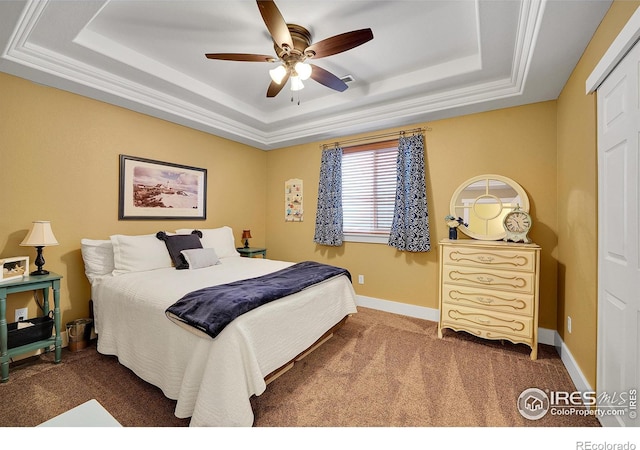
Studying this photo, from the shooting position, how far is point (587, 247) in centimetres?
196

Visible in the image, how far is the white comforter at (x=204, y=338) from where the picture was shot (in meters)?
1.56

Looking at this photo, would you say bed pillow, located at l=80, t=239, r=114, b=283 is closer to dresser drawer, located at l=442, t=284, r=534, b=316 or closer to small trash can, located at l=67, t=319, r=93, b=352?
small trash can, located at l=67, t=319, r=93, b=352

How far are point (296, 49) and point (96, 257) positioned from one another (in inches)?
104

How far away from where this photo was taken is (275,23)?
1.76 m

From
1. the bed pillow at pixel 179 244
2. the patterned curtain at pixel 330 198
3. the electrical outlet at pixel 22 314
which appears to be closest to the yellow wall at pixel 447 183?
the patterned curtain at pixel 330 198

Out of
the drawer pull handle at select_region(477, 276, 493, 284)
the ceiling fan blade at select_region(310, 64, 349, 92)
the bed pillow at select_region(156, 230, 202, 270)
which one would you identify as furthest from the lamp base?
the drawer pull handle at select_region(477, 276, 493, 284)

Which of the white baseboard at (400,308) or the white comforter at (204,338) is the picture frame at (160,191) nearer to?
the white comforter at (204,338)

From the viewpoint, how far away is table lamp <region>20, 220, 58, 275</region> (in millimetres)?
2273

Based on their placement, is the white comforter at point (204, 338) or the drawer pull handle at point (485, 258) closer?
the white comforter at point (204, 338)

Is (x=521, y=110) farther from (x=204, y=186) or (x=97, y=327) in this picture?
(x=97, y=327)

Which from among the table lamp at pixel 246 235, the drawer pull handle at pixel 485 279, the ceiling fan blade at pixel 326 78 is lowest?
the drawer pull handle at pixel 485 279

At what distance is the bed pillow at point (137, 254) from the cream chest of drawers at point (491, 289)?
9.70 ft
